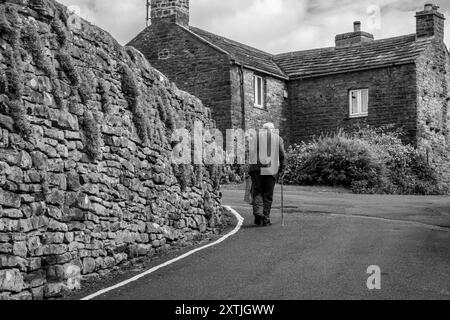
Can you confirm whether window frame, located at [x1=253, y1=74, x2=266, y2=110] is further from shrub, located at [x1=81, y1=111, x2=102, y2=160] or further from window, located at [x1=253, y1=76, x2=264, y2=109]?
shrub, located at [x1=81, y1=111, x2=102, y2=160]

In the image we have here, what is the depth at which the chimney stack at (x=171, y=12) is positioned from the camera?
1272 inches

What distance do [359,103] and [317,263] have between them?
24.5 meters

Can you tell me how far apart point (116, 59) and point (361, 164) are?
17642 mm

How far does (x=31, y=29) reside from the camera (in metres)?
9.41

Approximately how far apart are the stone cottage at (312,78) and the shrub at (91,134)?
20344mm

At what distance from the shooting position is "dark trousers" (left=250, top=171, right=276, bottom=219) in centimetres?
1535

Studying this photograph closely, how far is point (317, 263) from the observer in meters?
10.7

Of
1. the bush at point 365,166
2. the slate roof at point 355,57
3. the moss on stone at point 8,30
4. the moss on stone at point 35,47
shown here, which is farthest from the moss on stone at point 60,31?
the slate roof at point 355,57

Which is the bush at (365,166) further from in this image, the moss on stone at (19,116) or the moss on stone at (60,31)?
the moss on stone at (19,116)

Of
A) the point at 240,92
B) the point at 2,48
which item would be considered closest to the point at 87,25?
the point at 2,48

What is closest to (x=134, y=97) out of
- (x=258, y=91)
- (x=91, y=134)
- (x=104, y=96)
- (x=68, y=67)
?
(x=104, y=96)

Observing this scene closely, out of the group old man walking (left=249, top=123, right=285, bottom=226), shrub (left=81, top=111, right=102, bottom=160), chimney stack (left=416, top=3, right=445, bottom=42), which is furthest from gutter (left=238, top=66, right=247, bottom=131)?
shrub (left=81, top=111, right=102, bottom=160)

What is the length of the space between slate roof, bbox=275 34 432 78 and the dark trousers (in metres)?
19.1

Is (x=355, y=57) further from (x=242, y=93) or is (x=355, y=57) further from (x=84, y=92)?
(x=84, y=92)
